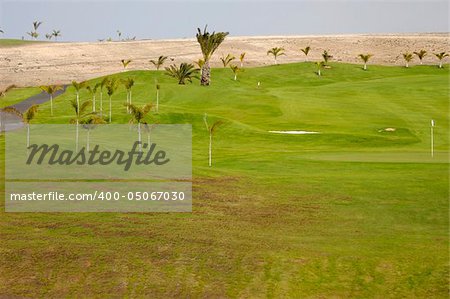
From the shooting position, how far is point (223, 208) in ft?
96.4

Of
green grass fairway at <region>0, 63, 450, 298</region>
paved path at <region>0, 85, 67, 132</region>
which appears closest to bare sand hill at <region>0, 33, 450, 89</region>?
paved path at <region>0, 85, 67, 132</region>

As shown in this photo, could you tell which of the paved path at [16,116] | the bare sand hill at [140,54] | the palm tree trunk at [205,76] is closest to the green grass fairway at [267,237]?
the paved path at [16,116]

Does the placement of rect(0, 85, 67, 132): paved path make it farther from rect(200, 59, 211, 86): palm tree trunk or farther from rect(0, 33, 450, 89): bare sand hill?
rect(0, 33, 450, 89): bare sand hill

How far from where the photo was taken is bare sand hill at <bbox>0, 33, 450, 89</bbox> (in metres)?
122

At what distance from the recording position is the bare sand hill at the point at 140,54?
400 ft

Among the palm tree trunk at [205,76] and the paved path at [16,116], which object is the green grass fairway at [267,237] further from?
the palm tree trunk at [205,76]

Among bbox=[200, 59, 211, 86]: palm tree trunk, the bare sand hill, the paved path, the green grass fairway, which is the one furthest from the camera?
the bare sand hill

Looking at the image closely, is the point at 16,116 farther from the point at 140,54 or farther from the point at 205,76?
the point at 140,54

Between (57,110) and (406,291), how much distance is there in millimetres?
58511

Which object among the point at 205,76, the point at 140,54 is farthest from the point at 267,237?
the point at 140,54

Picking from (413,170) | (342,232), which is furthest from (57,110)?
(342,232)

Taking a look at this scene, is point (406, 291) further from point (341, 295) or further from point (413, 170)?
point (413, 170)

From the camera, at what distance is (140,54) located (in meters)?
154

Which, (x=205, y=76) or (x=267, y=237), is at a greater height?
(x=205, y=76)
